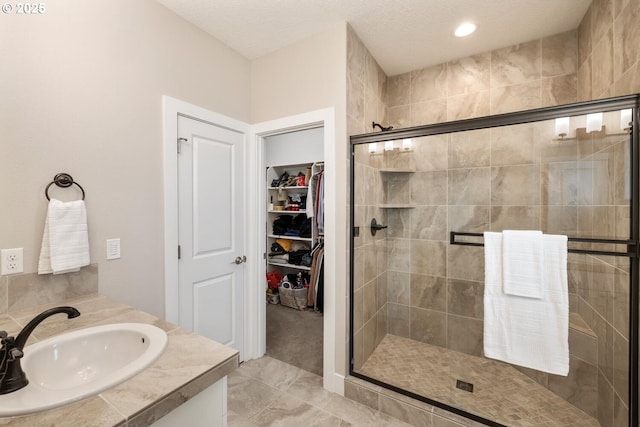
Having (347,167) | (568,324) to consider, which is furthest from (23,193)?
(568,324)

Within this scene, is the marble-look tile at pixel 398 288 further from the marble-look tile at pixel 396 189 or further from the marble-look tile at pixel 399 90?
A: the marble-look tile at pixel 399 90

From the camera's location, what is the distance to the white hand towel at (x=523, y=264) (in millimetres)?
1438

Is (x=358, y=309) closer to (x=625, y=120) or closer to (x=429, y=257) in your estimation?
(x=429, y=257)

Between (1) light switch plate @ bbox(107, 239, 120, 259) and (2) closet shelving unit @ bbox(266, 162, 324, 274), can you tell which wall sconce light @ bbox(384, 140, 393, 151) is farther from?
(1) light switch plate @ bbox(107, 239, 120, 259)

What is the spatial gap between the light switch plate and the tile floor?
1.22 meters

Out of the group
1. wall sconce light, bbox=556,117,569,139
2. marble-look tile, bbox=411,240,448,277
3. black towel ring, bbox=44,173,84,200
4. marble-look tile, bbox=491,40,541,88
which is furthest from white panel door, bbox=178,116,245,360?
marble-look tile, bbox=491,40,541,88

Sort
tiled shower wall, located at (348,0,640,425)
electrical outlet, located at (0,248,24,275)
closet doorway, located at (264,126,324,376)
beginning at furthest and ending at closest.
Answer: closet doorway, located at (264,126,324,376)
tiled shower wall, located at (348,0,640,425)
electrical outlet, located at (0,248,24,275)

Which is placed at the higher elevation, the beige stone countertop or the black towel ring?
the black towel ring

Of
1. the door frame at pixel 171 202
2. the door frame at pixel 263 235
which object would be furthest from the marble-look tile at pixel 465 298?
the door frame at pixel 171 202

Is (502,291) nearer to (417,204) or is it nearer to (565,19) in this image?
(417,204)

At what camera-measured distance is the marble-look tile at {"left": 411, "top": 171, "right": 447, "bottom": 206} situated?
2277 mm

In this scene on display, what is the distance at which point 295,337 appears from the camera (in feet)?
9.29

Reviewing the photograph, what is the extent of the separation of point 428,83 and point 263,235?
6.92ft

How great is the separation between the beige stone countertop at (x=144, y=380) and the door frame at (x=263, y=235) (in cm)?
116
